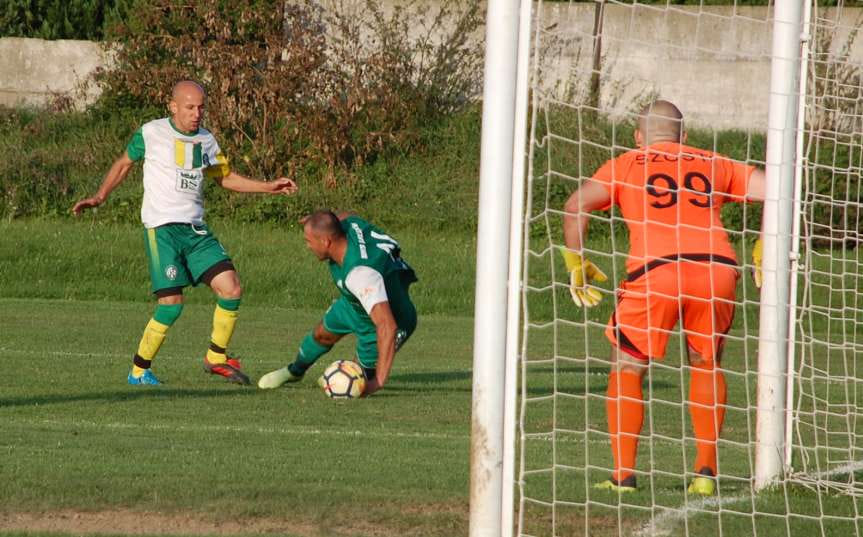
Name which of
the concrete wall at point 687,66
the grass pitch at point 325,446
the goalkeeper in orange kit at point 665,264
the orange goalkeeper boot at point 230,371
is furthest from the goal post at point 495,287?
the concrete wall at point 687,66

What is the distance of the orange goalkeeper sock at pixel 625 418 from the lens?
712 cm

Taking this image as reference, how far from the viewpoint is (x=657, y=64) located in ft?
85.1

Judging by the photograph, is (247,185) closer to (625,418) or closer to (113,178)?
(113,178)

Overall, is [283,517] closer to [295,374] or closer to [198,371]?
[295,374]

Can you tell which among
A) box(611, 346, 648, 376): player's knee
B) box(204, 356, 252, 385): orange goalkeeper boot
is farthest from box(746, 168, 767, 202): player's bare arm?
box(204, 356, 252, 385): orange goalkeeper boot

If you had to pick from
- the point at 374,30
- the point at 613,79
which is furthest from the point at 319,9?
the point at 613,79

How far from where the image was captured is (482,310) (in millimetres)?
5551

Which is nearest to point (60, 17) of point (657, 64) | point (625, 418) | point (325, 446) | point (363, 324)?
point (657, 64)

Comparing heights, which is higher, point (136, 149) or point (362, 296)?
point (136, 149)

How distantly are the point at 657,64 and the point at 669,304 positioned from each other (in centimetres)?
1923

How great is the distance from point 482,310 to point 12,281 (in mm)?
15421

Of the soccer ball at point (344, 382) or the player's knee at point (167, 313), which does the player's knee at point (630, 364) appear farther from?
the player's knee at point (167, 313)

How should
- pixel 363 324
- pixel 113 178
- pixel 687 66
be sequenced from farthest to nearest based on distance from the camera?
pixel 687 66 → pixel 113 178 → pixel 363 324

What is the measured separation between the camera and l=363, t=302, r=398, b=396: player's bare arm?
9773 mm
